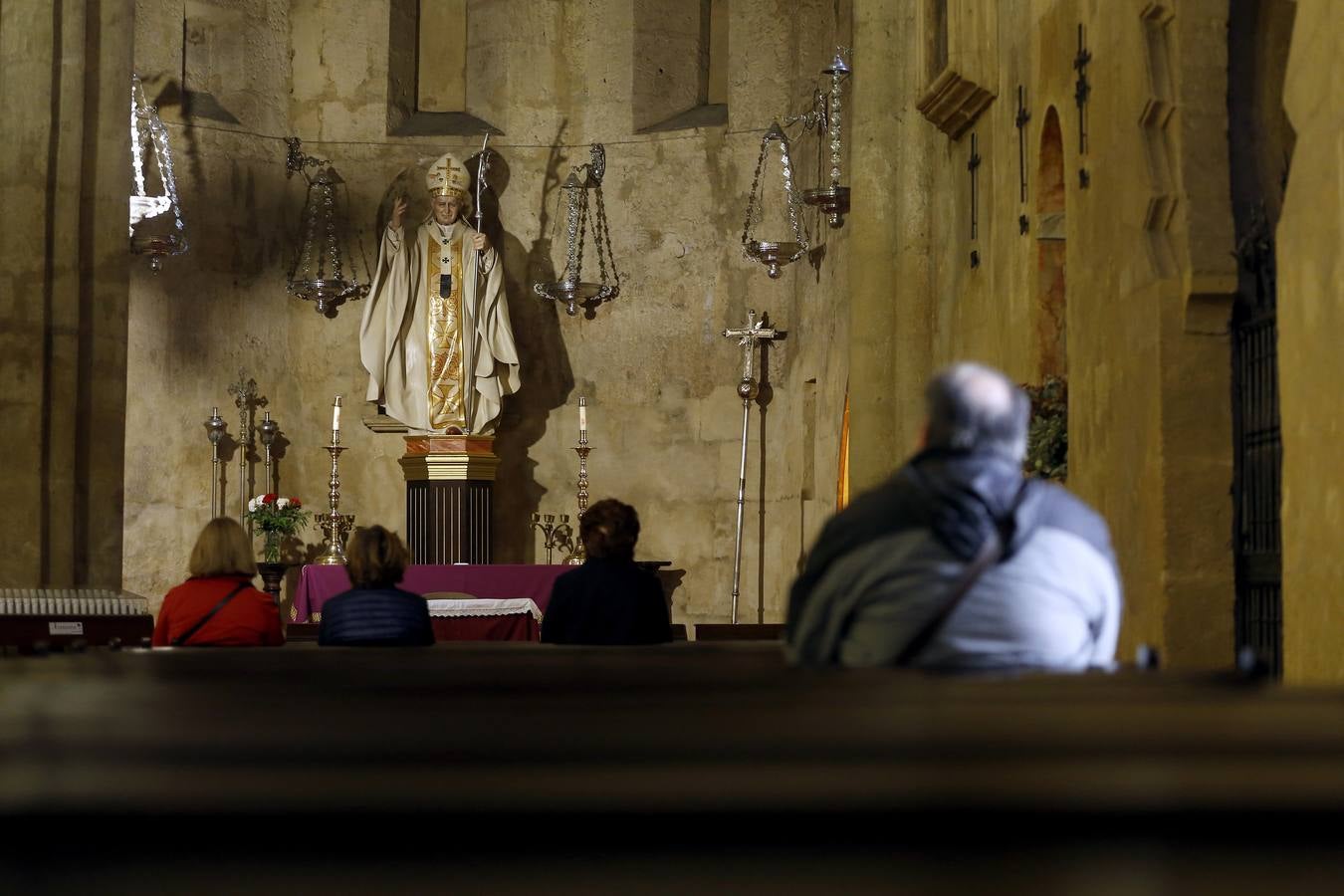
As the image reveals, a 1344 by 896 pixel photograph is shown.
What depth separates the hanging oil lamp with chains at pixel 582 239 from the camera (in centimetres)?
1403

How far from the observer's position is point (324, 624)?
4.98 metres

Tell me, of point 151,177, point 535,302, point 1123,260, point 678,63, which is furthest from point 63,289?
point 678,63

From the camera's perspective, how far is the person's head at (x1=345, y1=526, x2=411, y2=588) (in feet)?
16.3

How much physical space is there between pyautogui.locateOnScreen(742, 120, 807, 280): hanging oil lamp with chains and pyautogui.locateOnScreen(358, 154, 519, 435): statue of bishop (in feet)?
6.60

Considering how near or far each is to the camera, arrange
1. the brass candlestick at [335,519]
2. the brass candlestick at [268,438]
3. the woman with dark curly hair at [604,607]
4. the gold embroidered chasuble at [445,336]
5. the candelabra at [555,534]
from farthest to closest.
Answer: the candelabra at [555,534] → the brass candlestick at [268,438] → the gold embroidered chasuble at [445,336] → the brass candlestick at [335,519] → the woman with dark curly hair at [604,607]

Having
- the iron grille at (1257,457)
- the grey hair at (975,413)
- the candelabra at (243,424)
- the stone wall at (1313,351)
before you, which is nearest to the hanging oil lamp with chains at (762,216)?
the candelabra at (243,424)

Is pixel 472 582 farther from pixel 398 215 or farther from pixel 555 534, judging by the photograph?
pixel 398 215

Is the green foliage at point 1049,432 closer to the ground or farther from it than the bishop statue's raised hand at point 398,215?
closer to the ground

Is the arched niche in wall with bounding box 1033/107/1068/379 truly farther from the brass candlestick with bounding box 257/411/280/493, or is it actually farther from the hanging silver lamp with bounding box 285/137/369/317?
the brass candlestick with bounding box 257/411/280/493

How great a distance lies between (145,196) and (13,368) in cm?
516

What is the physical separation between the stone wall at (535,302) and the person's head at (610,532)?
28.9 feet

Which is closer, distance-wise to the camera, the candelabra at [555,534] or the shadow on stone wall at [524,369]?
the candelabra at [555,534]

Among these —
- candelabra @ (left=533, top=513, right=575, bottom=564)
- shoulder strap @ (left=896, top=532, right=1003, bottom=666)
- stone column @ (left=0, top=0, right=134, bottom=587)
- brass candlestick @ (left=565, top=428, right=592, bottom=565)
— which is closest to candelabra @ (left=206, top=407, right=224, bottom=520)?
candelabra @ (left=533, top=513, right=575, bottom=564)

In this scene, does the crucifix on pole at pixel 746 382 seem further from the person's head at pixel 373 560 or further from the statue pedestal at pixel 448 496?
the person's head at pixel 373 560
